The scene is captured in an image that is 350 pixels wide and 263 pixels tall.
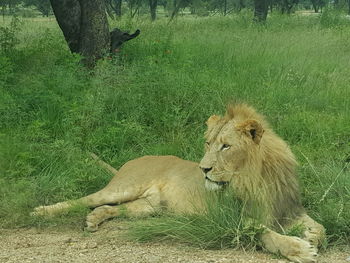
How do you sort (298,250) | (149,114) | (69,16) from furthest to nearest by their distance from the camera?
(69,16) < (149,114) < (298,250)

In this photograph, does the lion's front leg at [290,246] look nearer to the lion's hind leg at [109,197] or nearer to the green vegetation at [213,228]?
the green vegetation at [213,228]

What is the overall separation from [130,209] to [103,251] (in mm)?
889

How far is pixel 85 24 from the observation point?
27.8 ft

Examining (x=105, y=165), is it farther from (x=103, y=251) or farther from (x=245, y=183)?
(x=245, y=183)

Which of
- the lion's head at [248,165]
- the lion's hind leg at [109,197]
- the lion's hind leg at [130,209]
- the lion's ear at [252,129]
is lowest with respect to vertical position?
the lion's hind leg at [130,209]

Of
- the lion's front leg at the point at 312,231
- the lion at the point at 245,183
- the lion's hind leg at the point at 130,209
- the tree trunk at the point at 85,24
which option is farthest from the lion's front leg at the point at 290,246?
the tree trunk at the point at 85,24

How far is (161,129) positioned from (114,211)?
5.65ft

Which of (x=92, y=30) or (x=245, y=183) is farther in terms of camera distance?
(x=92, y=30)

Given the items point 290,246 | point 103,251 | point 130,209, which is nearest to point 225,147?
point 290,246

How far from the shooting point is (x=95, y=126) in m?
6.04

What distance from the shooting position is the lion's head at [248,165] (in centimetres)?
384

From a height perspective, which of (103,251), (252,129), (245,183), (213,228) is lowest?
(103,251)

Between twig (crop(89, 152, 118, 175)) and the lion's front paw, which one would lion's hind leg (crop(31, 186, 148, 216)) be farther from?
the lion's front paw

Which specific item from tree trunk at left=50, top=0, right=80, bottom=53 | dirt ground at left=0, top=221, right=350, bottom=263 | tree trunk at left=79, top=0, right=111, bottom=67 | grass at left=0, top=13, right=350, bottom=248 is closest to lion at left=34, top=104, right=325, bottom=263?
dirt ground at left=0, top=221, right=350, bottom=263
